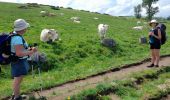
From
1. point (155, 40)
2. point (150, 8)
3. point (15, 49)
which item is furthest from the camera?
point (150, 8)

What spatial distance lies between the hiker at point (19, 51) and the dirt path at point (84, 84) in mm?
1621

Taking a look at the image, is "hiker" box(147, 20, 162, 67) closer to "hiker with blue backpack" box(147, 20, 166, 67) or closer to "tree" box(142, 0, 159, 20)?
"hiker with blue backpack" box(147, 20, 166, 67)

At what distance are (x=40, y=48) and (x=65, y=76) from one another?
631 cm

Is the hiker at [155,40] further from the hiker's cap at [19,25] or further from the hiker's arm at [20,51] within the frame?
the hiker's arm at [20,51]

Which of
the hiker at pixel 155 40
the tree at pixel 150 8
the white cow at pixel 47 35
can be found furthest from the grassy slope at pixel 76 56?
the tree at pixel 150 8

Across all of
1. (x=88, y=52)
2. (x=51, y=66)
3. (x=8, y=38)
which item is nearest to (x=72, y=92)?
(x=8, y=38)

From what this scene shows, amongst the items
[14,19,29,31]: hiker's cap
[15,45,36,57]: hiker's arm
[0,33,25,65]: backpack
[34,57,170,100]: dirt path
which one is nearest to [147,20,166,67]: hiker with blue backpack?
[34,57,170,100]: dirt path

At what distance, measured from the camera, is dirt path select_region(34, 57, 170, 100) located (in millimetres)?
15273

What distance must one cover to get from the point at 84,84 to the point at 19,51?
5.22 m

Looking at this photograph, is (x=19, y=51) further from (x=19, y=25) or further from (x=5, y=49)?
(x=19, y=25)

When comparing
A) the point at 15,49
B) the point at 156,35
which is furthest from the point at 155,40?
the point at 15,49

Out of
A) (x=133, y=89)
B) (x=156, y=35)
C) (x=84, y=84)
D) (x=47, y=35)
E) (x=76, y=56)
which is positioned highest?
(x=156, y=35)

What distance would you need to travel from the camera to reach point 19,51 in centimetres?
1291

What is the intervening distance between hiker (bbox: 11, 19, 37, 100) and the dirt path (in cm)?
162
